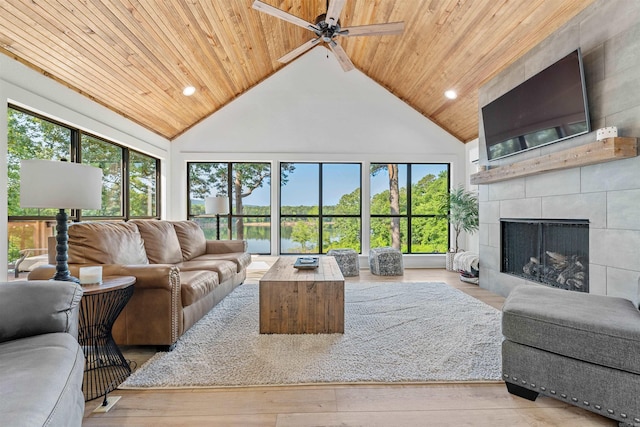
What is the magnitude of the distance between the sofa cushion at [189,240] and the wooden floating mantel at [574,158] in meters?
3.82

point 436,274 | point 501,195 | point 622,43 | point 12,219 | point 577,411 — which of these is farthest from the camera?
point 436,274

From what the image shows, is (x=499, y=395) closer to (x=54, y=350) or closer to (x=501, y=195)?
(x=54, y=350)

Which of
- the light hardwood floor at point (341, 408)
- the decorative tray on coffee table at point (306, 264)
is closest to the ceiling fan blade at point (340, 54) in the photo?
the decorative tray on coffee table at point (306, 264)

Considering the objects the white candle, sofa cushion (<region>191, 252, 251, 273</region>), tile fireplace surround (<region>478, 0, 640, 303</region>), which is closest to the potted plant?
tile fireplace surround (<region>478, 0, 640, 303</region>)

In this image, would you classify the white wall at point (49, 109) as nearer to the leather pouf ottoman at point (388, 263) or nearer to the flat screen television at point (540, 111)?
the leather pouf ottoman at point (388, 263)

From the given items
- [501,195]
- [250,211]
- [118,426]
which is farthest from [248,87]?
[118,426]

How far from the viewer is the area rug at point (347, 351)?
187cm

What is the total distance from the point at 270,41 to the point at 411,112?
9.03ft

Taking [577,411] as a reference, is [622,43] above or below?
above

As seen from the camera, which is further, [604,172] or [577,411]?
[604,172]

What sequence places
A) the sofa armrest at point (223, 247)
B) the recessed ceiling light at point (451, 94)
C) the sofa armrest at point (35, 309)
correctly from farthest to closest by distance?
the recessed ceiling light at point (451, 94) → the sofa armrest at point (223, 247) → the sofa armrest at point (35, 309)

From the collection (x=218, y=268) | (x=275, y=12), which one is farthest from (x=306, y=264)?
(x=275, y=12)

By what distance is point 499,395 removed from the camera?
1705 millimetres

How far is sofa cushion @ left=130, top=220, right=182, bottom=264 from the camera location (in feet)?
10.5
